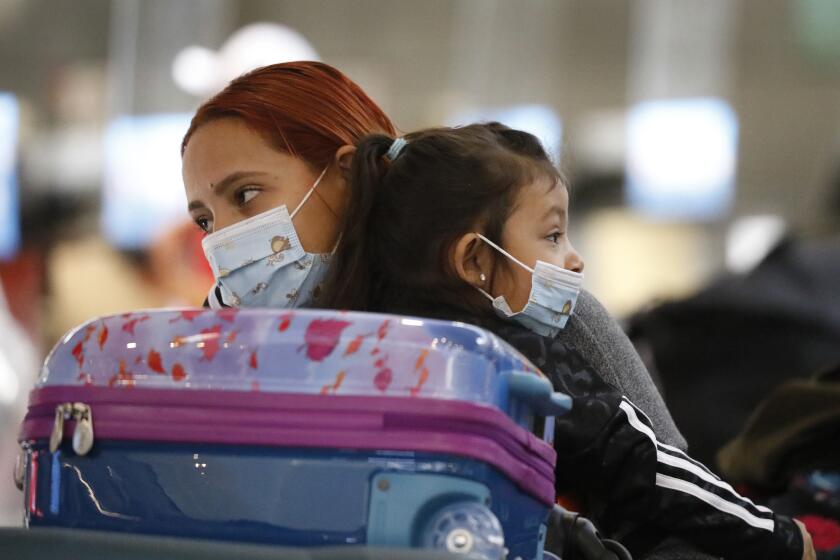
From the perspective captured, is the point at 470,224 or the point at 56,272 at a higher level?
the point at 470,224

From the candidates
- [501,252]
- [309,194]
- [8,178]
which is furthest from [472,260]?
[8,178]

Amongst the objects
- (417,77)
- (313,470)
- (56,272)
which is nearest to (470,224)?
(313,470)

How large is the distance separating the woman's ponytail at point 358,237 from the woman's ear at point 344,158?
0.26 ft

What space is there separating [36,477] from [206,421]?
0.78 feet

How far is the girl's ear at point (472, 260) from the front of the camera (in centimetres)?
177

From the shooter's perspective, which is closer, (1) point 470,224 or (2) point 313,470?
(2) point 313,470

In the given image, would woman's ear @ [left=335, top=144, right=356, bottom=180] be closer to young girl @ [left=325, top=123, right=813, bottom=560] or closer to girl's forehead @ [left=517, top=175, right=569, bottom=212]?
young girl @ [left=325, top=123, right=813, bottom=560]

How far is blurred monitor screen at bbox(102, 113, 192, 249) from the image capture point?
933 centimetres

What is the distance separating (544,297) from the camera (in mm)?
1811

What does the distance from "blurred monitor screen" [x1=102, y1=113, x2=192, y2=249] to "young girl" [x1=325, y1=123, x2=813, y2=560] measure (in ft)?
24.1

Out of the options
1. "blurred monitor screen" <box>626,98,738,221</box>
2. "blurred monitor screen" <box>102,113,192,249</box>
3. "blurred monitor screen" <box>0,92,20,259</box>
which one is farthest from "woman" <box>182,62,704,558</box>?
"blurred monitor screen" <box>626,98,738,221</box>

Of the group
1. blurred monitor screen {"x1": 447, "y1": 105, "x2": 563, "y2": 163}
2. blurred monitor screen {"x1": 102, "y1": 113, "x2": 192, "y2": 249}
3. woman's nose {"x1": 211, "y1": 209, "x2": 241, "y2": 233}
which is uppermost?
woman's nose {"x1": 211, "y1": 209, "x2": 241, "y2": 233}

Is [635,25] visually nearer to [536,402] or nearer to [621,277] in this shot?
[621,277]

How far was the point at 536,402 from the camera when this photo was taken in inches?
57.1
